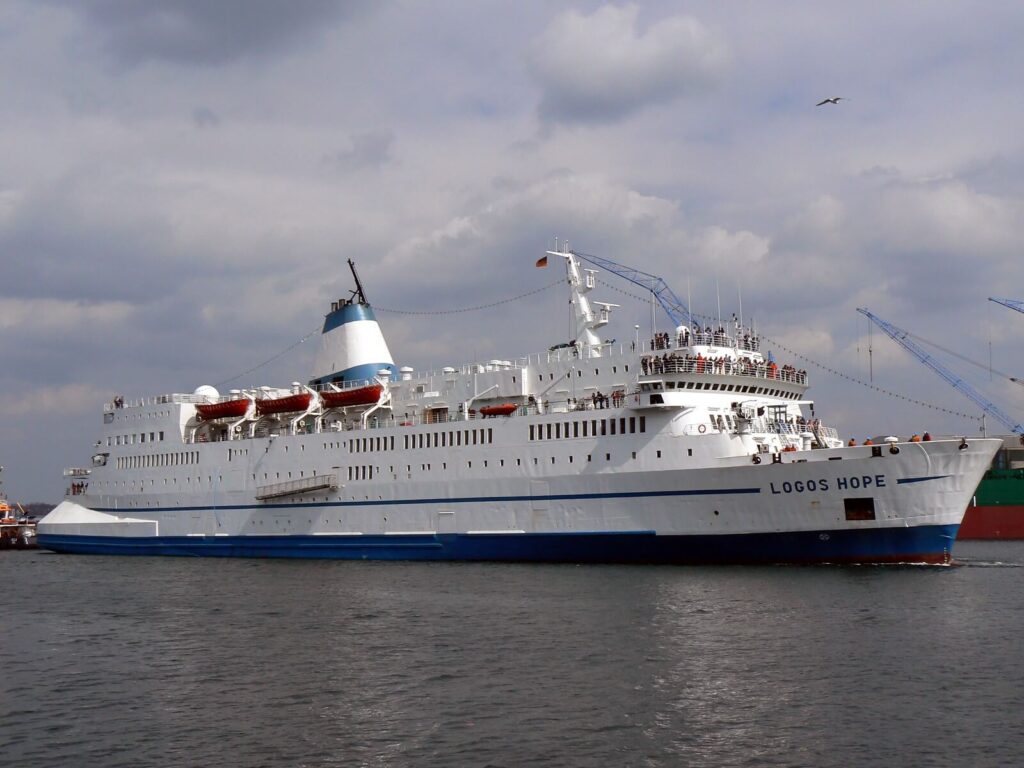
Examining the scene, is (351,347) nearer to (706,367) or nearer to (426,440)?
(426,440)

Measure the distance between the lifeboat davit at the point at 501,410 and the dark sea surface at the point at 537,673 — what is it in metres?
8.05

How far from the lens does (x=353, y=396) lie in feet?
138

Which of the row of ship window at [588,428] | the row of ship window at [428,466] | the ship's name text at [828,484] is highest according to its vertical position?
the row of ship window at [588,428]

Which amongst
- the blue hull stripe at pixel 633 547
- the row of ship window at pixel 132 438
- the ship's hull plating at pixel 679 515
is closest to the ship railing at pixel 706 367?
the ship's hull plating at pixel 679 515

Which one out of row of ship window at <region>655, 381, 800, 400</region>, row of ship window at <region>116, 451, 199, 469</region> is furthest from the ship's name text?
row of ship window at <region>116, 451, 199, 469</region>

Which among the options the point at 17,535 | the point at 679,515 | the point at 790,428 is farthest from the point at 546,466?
the point at 17,535

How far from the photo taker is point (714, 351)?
34.8 m

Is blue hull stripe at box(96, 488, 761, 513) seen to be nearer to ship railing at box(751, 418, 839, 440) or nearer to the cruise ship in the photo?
the cruise ship

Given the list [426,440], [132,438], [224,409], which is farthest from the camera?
[132,438]

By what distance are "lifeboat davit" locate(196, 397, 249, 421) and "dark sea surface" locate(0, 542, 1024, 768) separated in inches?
605

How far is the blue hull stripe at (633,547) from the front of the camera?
30.2 metres

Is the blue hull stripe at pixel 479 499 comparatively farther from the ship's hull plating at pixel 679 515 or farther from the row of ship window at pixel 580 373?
the row of ship window at pixel 580 373

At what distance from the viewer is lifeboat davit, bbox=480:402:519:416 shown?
121 feet

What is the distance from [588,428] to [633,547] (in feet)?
13.8
